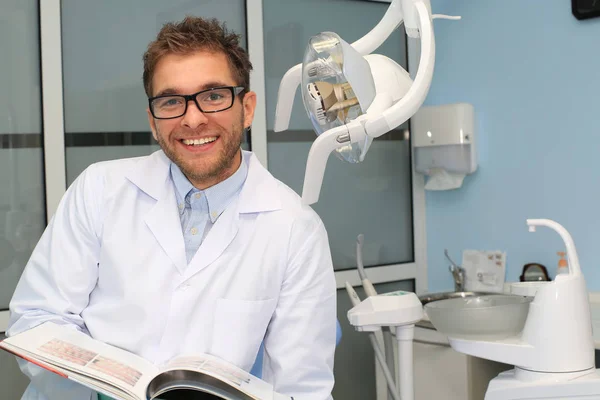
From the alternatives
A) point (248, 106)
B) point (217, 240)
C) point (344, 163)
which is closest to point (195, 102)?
point (248, 106)

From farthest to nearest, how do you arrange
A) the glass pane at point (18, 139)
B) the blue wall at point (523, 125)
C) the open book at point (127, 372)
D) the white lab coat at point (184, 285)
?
the blue wall at point (523, 125)
the glass pane at point (18, 139)
the white lab coat at point (184, 285)
the open book at point (127, 372)

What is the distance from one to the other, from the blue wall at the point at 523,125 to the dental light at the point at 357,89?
1269 mm

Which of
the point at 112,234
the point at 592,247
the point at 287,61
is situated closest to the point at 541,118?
the point at 592,247

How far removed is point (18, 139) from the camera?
218 centimetres

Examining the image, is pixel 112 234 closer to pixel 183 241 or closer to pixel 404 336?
pixel 183 241

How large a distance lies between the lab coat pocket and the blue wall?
1.39m

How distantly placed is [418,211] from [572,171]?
0.73 m

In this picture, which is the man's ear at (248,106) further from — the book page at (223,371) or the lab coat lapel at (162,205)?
the book page at (223,371)

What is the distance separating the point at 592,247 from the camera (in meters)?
2.32

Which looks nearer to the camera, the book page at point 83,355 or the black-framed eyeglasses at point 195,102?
the book page at point 83,355

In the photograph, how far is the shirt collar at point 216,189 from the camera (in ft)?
4.97

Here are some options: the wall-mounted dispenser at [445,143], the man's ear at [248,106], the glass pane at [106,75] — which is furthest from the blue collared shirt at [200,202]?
the wall-mounted dispenser at [445,143]

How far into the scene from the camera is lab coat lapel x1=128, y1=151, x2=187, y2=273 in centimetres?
145

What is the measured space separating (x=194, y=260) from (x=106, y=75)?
111 centimetres
